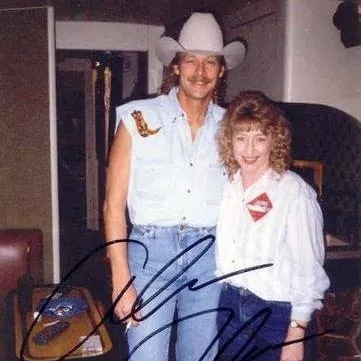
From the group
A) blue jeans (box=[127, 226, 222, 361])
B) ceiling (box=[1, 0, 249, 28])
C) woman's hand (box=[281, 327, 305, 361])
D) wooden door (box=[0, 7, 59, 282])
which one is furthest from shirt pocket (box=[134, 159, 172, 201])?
wooden door (box=[0, 7, 59, 282])

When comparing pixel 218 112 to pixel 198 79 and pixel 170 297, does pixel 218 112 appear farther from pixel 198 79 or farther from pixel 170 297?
pixel 170 297

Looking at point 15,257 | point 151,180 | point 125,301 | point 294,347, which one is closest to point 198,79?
point 151,180

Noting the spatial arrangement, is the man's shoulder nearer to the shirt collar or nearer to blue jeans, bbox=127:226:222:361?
the shirt collar

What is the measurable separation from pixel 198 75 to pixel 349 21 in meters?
0.75

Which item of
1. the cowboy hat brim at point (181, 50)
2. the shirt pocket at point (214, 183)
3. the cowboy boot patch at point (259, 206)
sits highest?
the cowboy hat brim at point (181, 50)

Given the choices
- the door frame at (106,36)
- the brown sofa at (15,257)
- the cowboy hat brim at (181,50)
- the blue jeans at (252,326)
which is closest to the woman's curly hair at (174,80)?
the cowboy hat brim at (181,50)

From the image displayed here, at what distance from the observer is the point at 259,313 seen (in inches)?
57.1

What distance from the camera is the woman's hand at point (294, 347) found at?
4.66 feet

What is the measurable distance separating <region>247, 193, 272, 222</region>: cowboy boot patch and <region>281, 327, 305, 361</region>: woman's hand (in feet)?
1.08

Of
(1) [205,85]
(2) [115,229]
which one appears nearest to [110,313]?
(2) [115,229]

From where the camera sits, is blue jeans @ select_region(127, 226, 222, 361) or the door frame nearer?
blue jeans @ select_region(127, 226, 222, 361)

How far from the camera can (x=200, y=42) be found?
1.58 m

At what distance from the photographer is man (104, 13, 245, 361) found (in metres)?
1.52

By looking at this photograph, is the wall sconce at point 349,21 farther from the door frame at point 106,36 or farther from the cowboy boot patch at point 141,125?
the door frame at point 106,36
